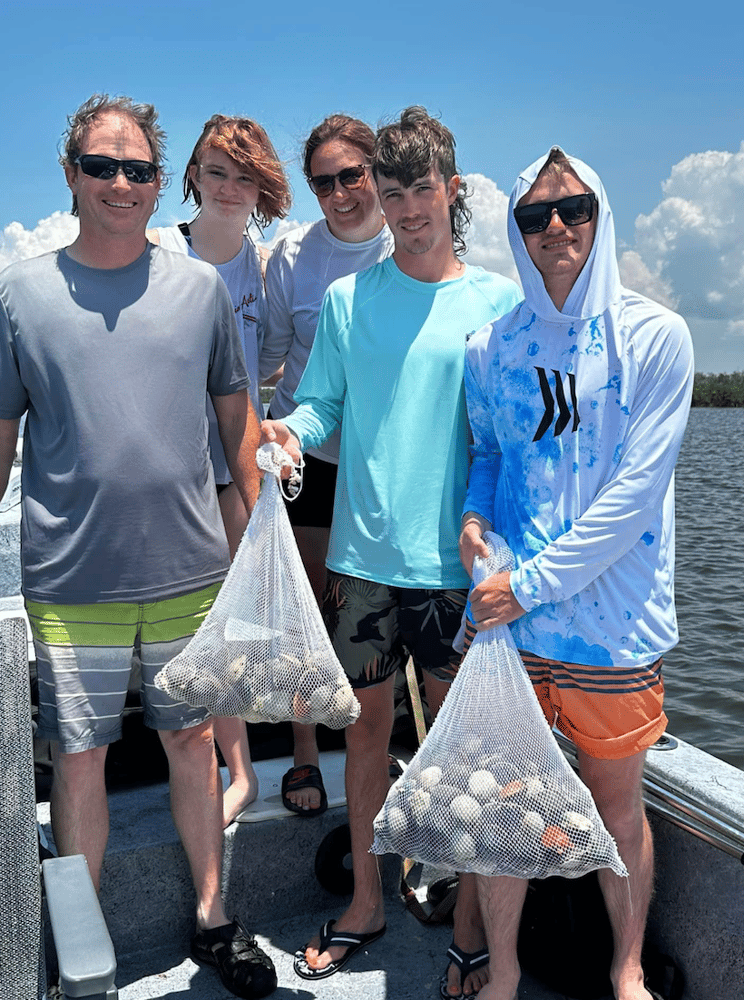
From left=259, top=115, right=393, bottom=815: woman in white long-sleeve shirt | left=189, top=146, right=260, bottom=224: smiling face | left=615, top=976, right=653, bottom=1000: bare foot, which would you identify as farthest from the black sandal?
left=189, top=146, right=260, bottom=224: smiling face

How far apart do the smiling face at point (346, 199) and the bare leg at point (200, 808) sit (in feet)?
5.24

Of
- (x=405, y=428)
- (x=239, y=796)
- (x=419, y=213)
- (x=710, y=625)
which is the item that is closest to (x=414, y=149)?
(x=419, y=213)

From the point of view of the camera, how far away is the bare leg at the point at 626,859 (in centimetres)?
228

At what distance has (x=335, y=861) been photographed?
2.96 metres

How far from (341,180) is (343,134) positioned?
0.14m

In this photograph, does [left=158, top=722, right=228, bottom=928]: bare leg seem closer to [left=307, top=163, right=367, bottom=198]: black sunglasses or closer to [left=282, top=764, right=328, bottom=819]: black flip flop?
[left=282, top=764, right=328, bottom=819]: black flip flop

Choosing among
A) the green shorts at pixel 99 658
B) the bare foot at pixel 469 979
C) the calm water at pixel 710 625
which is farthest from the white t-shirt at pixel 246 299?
the calm water at pixel 710 625

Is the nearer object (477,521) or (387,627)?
(477,521)

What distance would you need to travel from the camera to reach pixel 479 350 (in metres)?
2.37

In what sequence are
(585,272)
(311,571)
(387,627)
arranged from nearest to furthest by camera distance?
1. (585,272)
2. (387,627)
3. (311,571)

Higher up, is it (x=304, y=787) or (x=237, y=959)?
(x=304, y=787)

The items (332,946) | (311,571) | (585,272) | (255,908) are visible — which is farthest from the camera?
(311,571)

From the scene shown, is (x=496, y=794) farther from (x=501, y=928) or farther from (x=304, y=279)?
(x=304, y=279)

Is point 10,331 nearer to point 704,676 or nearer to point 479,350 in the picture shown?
point 479,350
